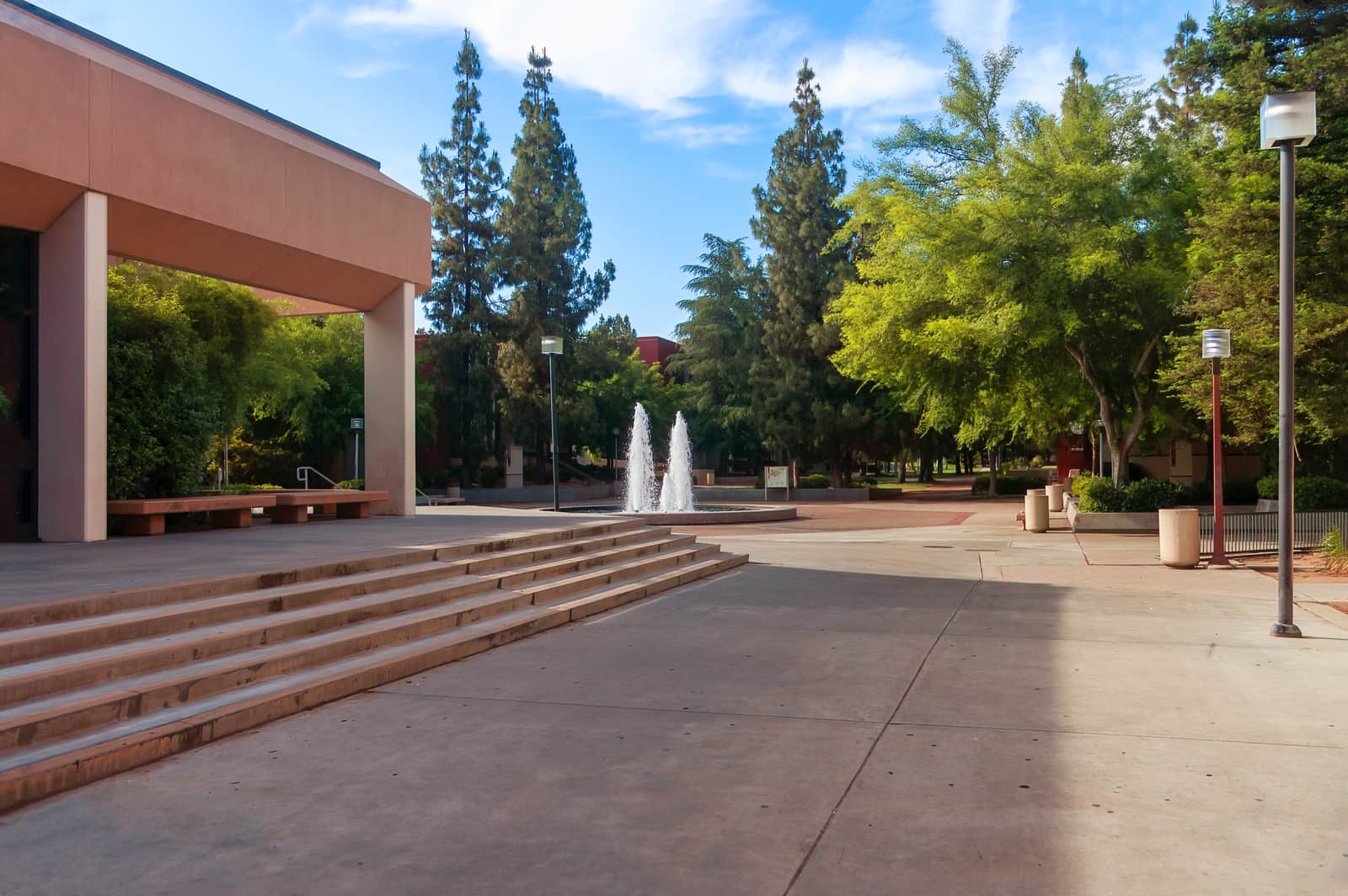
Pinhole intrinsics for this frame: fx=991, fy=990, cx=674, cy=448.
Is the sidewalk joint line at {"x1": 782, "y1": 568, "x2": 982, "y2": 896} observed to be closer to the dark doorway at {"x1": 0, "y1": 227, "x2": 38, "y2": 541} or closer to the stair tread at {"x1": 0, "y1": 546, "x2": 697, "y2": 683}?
the stair tread at {"x1": 0, "y1": 546, "x2": 697, "y2": 683}

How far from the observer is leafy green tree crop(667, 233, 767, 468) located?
49031 millimetres

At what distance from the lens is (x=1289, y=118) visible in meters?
8.42

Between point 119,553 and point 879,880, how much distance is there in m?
10.1

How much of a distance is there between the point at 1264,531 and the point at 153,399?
18416mm

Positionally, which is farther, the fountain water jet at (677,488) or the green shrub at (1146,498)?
the fountain water jet at (677,488)

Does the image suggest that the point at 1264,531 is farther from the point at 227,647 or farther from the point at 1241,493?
the point at 227,647

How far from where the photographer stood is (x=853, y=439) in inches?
1702

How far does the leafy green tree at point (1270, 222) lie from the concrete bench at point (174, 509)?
17.2m

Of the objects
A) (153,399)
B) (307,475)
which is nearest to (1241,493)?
(153,399)

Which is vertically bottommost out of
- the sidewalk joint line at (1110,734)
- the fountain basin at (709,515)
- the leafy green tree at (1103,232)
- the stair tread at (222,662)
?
the fountain basin at (709,515)

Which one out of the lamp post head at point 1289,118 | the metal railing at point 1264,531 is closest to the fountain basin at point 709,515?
the metal railing at point 1264,531

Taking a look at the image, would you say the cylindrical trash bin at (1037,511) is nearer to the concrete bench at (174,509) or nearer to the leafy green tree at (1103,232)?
the leafy green tree at (1103,232)

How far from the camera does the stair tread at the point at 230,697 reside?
515 centimetres

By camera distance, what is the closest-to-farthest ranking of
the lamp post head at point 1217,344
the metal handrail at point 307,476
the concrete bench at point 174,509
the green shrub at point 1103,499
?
1. the concrete bench at point 174,509
2. the lamp post head at point 1217,344
3. the green shrub at point 1103,499
4. the metal handrail at point 307,476
